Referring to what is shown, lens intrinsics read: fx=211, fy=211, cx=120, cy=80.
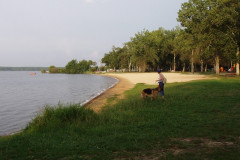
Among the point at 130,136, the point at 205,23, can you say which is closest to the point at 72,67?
the point at 205,23

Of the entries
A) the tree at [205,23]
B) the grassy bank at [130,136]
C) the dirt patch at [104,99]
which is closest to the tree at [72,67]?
the tree at [205,23]

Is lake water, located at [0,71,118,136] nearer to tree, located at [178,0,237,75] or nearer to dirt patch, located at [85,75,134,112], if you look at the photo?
dirt patch, located at [85,75,134,112]

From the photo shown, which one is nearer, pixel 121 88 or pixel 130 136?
pixel 130 136

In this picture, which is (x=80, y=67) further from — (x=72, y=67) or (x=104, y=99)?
(x=104, y=99)

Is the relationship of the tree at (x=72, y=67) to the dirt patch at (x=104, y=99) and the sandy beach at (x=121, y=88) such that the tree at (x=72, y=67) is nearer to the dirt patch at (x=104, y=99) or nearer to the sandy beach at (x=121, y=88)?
the sandy beach at (x=121, y=88)

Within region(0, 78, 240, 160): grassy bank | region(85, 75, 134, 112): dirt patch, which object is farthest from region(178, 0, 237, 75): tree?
region(0, 78, 240, 160): grassy bank

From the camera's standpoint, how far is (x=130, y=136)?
19.9ft

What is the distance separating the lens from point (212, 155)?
179 inches

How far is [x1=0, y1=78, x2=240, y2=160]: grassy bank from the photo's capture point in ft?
15.9

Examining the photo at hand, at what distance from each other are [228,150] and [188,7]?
34.0 m

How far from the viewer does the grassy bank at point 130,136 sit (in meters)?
4.84

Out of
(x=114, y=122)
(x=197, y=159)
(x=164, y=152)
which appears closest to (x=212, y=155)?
(x=197, y=159)

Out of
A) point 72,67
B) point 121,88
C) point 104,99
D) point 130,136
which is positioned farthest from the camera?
point 72,67

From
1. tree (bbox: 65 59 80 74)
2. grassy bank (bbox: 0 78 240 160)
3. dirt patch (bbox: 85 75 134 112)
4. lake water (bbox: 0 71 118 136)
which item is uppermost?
tree (bbox: 65 59 80 74)
